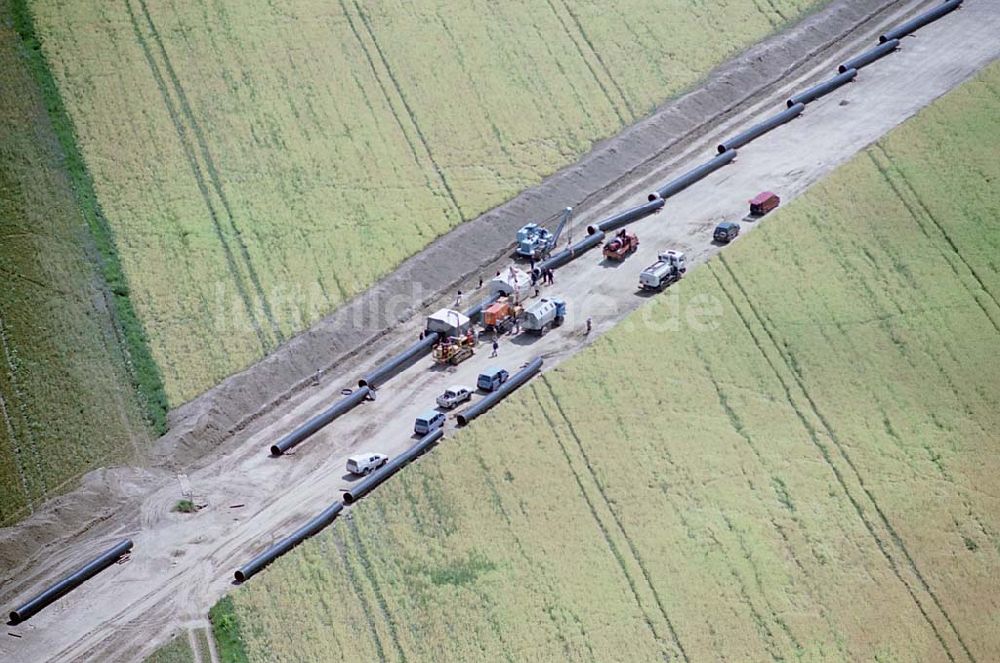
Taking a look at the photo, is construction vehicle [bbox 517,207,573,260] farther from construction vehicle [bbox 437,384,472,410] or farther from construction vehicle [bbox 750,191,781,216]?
construction vehicle [bbox 437,384,472,410]

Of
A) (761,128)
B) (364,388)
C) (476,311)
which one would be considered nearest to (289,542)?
(364,388)

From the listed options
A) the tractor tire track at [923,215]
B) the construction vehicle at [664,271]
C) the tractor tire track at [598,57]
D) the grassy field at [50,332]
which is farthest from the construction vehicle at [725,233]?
the grassy field at [50,332]

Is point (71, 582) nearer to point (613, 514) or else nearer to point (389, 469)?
point (389, 469)

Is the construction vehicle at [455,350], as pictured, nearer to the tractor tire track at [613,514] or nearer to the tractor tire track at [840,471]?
the tractor tire track at [613,514]

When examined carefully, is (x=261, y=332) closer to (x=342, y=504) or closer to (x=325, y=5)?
(x=342, y=504)

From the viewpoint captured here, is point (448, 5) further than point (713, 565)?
Yes

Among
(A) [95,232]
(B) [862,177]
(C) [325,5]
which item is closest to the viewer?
(A) [95,232]

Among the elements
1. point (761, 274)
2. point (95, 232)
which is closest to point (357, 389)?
point (95, 232)
